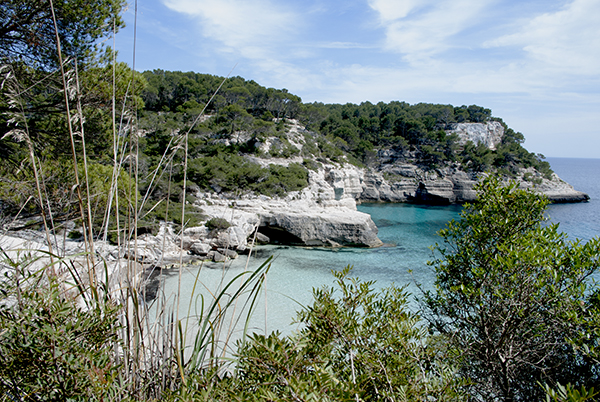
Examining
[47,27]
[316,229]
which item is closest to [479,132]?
[316,229]

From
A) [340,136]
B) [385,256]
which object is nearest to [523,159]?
[340,136]

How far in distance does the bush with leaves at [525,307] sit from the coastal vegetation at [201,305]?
0.01m

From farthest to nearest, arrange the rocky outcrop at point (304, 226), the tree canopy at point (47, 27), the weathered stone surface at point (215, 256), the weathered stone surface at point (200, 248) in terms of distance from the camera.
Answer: the rocky outcrop at point (304, 226)
the weathered stone surface at point (200, 248)
the weathered stone surface at point (215, 256)
the tree canopy at point (47, 27)

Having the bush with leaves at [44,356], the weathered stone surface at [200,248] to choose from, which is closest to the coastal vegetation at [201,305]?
the bush with leaves at [44,356]

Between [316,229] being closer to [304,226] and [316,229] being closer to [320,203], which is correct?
[304,226]

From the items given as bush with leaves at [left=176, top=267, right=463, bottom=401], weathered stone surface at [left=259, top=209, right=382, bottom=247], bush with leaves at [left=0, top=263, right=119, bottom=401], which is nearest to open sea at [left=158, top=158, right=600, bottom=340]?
weathered stone surface at [left=259, top=209, right=382, bottom=247]

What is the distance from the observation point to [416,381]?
120 cm

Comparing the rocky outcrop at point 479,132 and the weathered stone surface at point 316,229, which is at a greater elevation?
the rocky outcrop at point 479,132

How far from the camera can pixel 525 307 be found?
2137 millimetres

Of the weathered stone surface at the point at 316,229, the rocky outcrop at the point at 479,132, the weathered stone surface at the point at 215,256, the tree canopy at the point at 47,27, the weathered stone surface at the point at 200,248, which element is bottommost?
the weathered stone surface at the point at 215,256

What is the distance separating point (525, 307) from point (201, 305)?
211cm

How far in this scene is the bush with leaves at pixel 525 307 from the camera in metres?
2.01

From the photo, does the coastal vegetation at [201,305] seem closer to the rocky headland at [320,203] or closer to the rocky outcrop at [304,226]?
the rocky headland at [320,203]

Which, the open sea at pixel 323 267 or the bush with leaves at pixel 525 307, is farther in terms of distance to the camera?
the open sea at pixel 323 267
